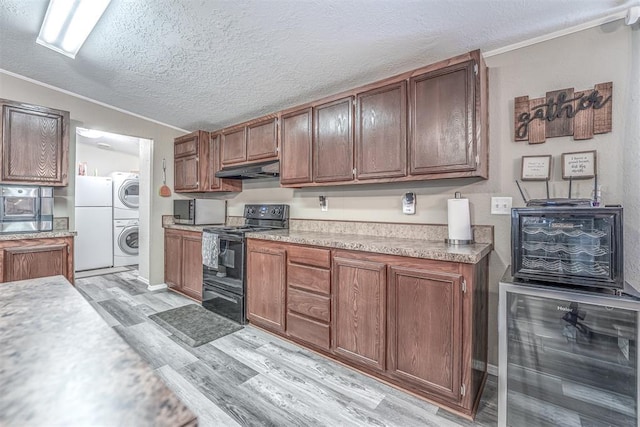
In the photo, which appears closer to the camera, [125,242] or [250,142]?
[250,142]

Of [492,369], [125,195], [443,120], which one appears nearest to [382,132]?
[443,120]

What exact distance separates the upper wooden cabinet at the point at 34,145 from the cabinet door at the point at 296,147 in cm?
232

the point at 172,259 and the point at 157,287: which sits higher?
the point at 172,259

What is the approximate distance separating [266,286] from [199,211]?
5.63 ft

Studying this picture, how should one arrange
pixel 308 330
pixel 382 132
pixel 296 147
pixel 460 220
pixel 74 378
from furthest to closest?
pixel 296 147 < pixel 308 330 < pixel 382 132 < pixel 460 220 < pixel 74 378

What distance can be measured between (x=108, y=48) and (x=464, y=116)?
278cm

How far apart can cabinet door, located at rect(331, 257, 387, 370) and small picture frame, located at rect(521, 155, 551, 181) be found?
1147 millimetres

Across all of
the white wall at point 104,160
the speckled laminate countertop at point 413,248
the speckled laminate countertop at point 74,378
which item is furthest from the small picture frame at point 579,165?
the white wall at point 104,160

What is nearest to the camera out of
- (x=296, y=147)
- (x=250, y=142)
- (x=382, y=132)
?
(x=382, y=132)

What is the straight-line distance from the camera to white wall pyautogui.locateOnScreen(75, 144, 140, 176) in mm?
6062

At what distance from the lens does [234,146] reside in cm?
348

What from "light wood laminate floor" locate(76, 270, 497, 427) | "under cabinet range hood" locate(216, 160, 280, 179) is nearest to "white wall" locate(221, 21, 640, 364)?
"light wood laminate floor" locate(76, 270, 497, 427)

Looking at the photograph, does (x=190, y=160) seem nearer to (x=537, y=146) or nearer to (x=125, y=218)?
(x=125, y=218)

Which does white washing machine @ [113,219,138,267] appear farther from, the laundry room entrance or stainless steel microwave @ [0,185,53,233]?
stainless steel microwave @ [0,185,53,233]
